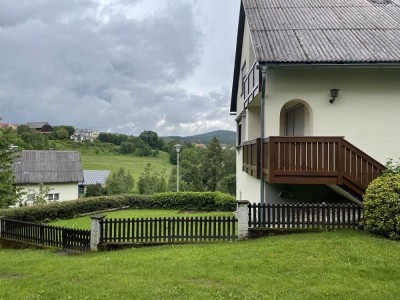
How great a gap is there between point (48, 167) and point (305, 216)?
1628 inches

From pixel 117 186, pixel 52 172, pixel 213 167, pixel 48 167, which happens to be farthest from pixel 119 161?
pixel 52 172

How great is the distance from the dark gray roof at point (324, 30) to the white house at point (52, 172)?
36.3m

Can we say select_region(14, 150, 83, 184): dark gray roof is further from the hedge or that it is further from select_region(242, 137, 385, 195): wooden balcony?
select_region(242, 137, 385, 195): wooden balcony

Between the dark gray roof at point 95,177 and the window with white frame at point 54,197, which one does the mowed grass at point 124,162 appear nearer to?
the dark gray roof at point 95,177

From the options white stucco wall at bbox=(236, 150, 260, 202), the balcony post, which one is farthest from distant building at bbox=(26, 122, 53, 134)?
the balcony post

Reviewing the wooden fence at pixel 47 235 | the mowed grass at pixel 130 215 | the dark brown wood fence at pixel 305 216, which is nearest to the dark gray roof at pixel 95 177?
the mowed grass at pixel 130 215

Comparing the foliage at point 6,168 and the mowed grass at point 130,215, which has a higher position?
the foliage at point 6,168

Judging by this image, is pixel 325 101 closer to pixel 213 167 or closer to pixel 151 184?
pixel 151 184

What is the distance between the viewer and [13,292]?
252 inches

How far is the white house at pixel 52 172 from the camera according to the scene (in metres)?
43.5

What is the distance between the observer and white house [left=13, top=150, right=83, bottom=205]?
143ft

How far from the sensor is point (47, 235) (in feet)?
43.1

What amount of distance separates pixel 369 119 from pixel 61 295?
1096 centimetres

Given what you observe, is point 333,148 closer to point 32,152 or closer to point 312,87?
point 312,87
